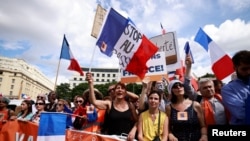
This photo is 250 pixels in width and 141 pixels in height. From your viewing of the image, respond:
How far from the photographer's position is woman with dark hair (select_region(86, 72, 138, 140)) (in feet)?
13.7

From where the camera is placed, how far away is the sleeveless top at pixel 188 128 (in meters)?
3.70

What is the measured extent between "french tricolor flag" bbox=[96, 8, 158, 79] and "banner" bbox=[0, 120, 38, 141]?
1.98m

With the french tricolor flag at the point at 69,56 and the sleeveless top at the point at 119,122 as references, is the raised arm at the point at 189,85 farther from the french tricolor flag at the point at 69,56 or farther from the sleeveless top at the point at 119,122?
the french tricolor flag at the point at 69,56

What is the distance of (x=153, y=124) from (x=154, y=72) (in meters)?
1.75

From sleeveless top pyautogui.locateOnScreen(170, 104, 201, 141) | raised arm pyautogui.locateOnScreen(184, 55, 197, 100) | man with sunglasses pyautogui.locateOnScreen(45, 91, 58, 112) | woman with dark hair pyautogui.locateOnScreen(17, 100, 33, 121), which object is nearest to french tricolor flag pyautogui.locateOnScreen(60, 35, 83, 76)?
man with sunglasses pyautogui.locateOnScreen(45, 91, 58, 112)

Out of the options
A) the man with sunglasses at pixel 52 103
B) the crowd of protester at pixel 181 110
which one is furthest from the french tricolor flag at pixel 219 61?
the man with sunglasses at pixel 52 103

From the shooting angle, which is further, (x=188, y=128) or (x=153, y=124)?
(x=153, y=124)

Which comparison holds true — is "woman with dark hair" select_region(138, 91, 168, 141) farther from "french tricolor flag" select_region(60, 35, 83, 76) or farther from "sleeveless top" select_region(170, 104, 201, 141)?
"french tricolor flag" select_region(60, 35, 83, 76)

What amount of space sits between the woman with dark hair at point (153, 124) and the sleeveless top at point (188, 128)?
0.50 feet

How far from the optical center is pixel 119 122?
419 centimetres

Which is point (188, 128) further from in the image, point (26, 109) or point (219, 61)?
point (26, 109)

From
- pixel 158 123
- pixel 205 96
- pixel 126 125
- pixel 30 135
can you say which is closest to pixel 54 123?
pixel 30 135

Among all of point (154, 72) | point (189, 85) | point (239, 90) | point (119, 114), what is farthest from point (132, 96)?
point (239, 90)

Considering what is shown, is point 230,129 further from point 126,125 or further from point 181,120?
point 126,125
